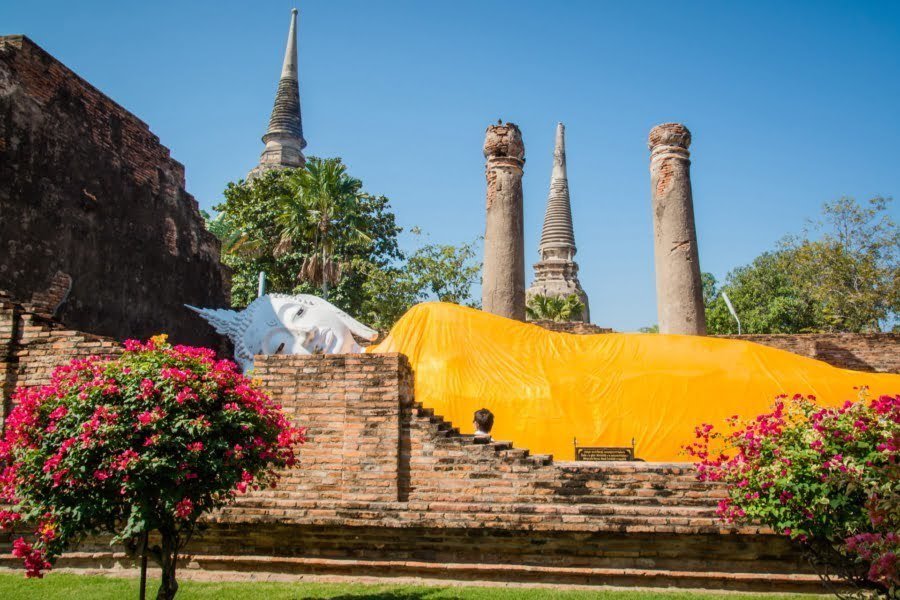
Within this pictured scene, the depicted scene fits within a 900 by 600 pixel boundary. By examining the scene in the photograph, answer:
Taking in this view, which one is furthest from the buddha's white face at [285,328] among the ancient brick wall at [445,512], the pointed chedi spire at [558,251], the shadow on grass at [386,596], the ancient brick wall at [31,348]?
the pointed chedi spire at [558,251]

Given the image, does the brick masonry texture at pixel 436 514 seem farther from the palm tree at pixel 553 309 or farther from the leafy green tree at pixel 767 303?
the leafy green tree at pixel 767 303

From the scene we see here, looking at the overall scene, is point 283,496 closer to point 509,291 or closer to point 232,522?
point 232,522

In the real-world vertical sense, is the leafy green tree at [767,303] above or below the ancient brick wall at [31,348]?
above

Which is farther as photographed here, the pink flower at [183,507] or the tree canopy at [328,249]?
the tree canopy at [328,249]

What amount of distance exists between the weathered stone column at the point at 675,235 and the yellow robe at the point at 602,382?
176 centimetres

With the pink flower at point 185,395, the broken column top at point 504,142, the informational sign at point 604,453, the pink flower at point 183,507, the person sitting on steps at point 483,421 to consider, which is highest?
the broken column top at point 504,142

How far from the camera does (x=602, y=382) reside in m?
10.3

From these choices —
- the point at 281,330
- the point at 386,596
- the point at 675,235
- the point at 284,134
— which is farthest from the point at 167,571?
Answer: the point at 284,134

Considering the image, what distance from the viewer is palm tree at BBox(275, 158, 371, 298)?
24359 millimetres

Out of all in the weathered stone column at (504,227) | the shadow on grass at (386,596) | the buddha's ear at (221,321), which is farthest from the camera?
the buddha's ear at (221,321)

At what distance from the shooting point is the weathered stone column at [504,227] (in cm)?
1330

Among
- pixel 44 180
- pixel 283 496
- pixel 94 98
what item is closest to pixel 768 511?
pixel 283 496

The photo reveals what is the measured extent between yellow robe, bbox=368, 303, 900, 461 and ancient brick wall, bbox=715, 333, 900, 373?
4.63 meters

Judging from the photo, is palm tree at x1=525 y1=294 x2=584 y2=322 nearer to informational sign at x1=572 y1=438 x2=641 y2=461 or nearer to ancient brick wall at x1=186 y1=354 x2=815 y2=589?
informational sign at x1=572 y1=438 x2=641 y2=461
